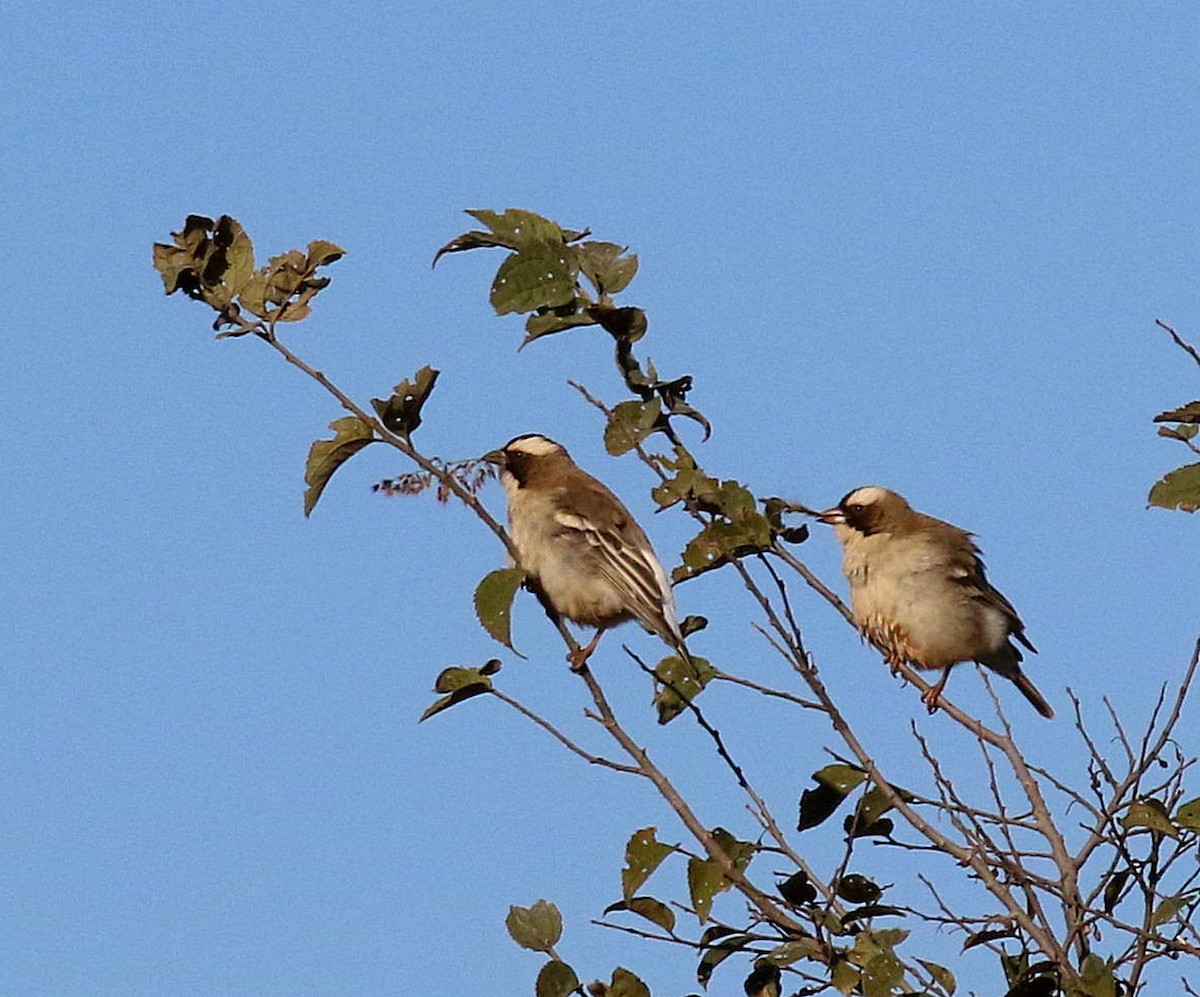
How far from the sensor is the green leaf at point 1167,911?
4.07 meters

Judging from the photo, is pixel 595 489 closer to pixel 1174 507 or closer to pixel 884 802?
pixel 884 802

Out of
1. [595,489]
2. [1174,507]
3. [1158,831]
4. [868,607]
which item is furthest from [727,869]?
[868,607]

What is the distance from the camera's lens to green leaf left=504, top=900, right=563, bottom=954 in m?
3.97

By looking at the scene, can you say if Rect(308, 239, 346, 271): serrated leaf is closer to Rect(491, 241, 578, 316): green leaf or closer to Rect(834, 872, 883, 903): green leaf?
Rect(491, 241, 578, 316): green leaf

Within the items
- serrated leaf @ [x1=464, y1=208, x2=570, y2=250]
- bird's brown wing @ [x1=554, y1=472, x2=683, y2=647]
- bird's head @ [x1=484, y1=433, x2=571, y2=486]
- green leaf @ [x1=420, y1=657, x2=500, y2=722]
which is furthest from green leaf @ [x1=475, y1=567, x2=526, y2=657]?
bird's head @ [x1=484, y1=433, x2=571, y2=486]

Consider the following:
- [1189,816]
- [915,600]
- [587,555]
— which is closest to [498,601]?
[1189,816]

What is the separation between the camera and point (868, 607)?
855 centimetres

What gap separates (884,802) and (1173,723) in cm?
87

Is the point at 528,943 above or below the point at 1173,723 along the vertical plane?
below

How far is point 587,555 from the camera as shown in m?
7.24

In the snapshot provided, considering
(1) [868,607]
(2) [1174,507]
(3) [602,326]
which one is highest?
(1) [868,607]

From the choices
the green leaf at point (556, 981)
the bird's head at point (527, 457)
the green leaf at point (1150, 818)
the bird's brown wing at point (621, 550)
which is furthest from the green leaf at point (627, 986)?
the bird's head at point (527, 457)

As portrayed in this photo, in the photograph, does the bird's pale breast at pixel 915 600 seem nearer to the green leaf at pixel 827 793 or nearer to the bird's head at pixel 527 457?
the bird's head at pixel 527 457

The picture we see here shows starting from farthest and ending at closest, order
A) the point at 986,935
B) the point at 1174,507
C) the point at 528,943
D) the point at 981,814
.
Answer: the point at 981,814 < the point at 986,935 < the point at 528,943 < the point at 1174,507
